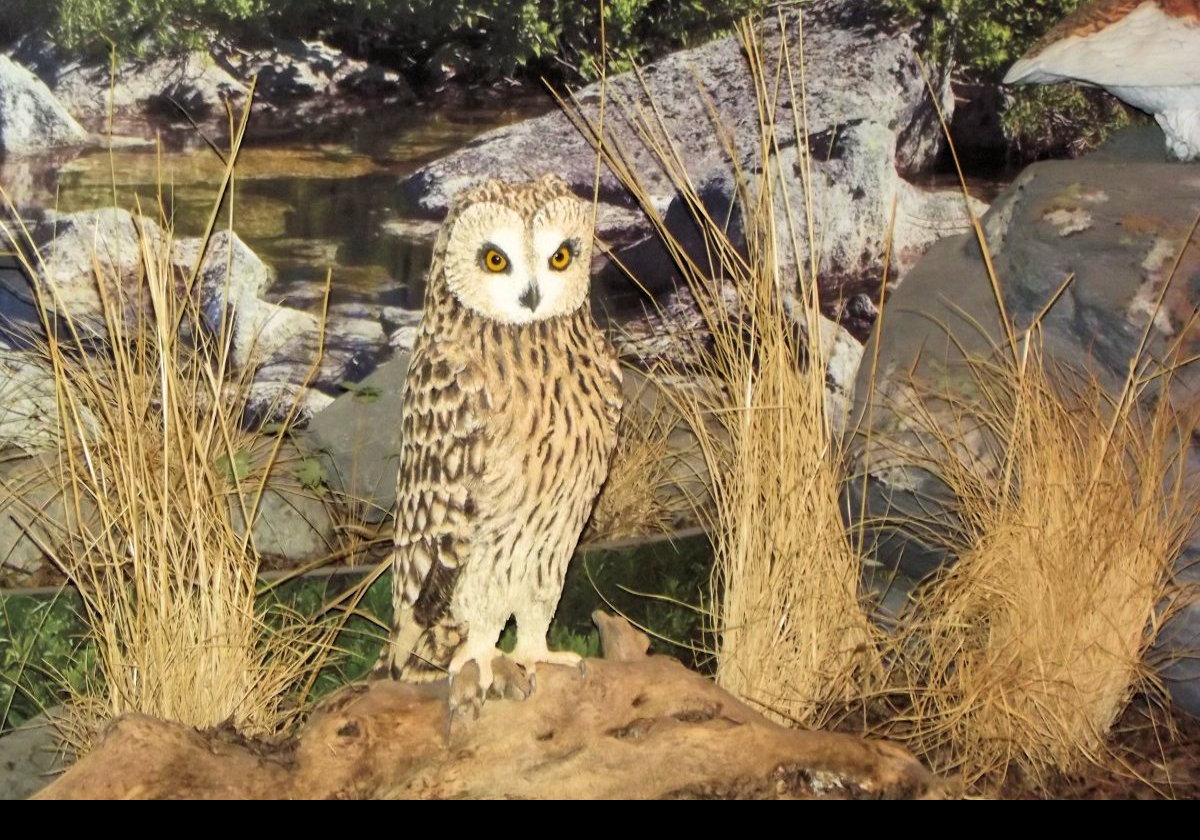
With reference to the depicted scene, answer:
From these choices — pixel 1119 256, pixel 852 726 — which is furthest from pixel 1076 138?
pixel 852 726

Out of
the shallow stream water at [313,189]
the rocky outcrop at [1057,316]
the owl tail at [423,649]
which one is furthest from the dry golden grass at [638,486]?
the owl tail at [423,649]

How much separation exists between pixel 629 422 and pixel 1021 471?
3.00 ft

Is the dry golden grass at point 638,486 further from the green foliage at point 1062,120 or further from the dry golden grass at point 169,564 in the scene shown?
the green foliage at point 1062,120

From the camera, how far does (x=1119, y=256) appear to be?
2418 mm

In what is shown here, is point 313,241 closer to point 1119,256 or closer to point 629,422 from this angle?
point 629,422

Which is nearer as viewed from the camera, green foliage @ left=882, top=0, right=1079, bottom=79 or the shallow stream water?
the shallow stream water

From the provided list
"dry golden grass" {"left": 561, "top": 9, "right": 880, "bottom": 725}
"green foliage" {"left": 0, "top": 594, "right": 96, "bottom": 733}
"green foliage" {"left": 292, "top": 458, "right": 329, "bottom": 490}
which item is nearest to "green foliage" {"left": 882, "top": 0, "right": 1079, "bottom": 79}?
"dry golden grass" {"left": 561, "top": 9, "right": 880, "bottom": 725}

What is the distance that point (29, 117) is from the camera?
93.1 inches

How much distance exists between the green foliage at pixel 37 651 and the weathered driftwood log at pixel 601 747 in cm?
68

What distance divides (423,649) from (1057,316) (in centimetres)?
143

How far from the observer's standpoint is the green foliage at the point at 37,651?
86.9 inches

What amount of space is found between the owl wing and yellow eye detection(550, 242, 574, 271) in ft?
0.62

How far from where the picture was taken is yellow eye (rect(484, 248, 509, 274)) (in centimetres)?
172

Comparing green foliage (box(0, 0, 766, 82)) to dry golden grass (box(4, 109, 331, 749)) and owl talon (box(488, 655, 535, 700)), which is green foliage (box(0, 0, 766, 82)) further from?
owl talon (box(488, 655, 535, 700))
